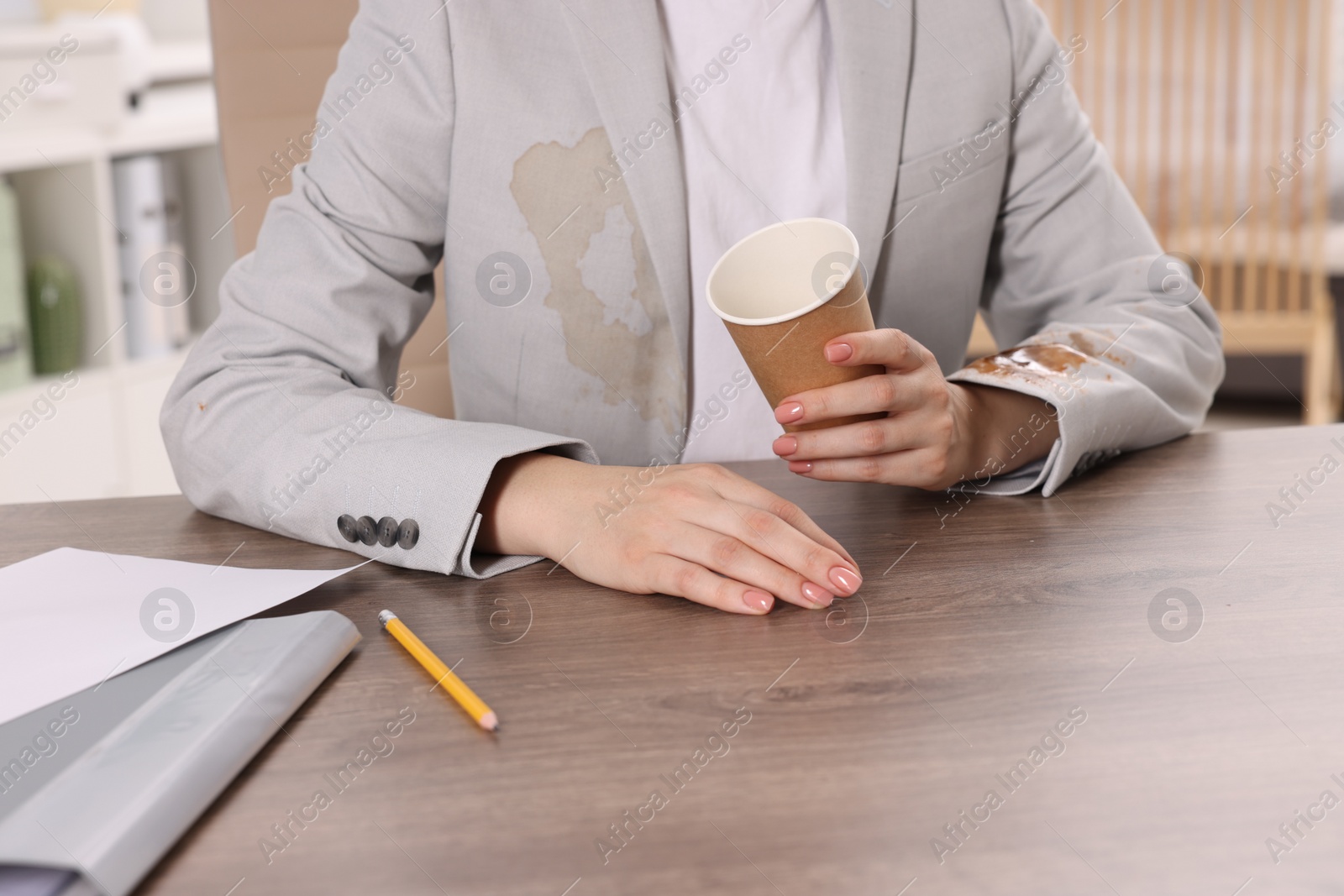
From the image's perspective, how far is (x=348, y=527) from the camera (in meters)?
0.78

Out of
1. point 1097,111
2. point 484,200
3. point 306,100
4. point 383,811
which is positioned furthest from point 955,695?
point 1097,111

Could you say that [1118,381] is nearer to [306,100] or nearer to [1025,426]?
[1025,426]

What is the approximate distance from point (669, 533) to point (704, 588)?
48mm

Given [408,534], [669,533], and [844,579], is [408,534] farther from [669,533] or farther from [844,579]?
[844,579]

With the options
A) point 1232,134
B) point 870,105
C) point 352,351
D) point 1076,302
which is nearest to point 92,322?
point 352,351

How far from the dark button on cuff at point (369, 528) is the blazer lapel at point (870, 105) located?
0.55 m

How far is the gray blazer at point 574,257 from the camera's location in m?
0.85

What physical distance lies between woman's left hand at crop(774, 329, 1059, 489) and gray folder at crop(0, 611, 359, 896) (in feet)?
1.10

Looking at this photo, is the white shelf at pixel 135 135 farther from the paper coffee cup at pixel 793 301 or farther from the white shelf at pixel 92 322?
the paper coffee cup at pixel 793 301

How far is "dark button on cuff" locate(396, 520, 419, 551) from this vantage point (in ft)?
2.46

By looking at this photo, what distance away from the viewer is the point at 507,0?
1011mm

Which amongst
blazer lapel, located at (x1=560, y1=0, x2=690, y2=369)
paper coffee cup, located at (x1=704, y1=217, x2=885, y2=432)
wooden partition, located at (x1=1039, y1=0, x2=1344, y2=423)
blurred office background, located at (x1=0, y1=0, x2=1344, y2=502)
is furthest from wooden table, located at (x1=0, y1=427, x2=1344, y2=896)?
wooden partition, located at (x1=1039, y1=0, x2=1344, y2=423)

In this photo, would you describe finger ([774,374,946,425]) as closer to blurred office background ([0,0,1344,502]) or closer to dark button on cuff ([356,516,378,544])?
dark button on cuff ([356,516,378,544])

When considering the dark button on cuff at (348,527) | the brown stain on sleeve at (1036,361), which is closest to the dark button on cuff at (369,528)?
the dark button on cuff at (348,527)
